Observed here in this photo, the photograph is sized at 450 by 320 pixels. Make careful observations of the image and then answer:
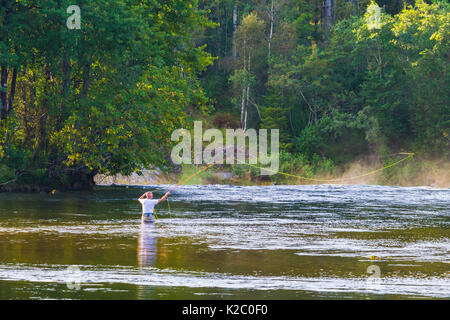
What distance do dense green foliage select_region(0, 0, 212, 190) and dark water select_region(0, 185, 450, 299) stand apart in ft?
15.7

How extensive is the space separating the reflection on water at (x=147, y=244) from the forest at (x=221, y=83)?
39.8 ft

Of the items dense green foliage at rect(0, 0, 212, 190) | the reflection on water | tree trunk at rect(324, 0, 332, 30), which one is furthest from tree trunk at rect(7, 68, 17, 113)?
tree trunk at rect(324, 0, 332, 30)

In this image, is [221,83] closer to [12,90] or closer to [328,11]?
[328,11]

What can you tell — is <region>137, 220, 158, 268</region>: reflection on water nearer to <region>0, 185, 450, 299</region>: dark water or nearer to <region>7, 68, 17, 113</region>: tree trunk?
<region>0, 185, 450, 299</region>: dark water

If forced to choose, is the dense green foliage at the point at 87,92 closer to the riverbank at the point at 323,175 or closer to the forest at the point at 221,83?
the forest at the point at 221,83

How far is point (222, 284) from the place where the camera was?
45.9 feet

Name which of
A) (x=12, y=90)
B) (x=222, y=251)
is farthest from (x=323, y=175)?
(x=222, y=251)

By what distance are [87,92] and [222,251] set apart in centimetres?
2186

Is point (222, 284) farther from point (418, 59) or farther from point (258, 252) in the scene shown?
point (418, 59)

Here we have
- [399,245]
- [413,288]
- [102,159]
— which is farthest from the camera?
[102,159]

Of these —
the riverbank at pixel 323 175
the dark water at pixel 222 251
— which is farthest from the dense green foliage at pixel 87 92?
the riverbank at pixel 323 175

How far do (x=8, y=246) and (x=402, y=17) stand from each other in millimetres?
52640

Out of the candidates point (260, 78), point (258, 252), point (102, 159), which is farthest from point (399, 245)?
point (260, 78)
